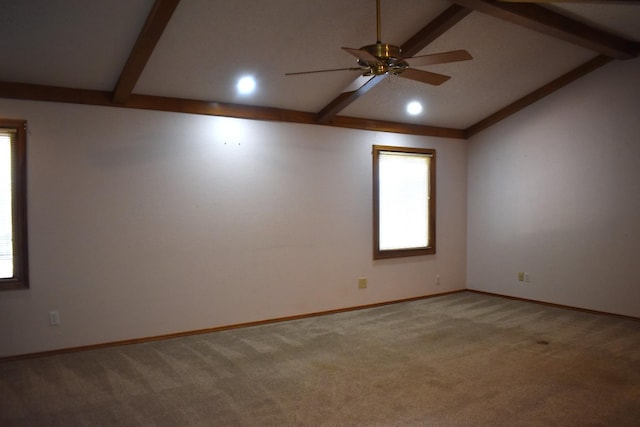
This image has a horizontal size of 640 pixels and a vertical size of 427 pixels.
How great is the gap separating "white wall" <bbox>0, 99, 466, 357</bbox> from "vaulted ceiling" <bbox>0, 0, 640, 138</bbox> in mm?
247

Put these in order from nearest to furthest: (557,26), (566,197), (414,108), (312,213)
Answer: (557,26) < (312,213) < (566,197) < (414,108)

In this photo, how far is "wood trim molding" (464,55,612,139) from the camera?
16.0 feet

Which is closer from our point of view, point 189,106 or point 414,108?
point 189,106

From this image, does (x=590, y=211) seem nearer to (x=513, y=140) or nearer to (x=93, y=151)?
(x=513, y=140)

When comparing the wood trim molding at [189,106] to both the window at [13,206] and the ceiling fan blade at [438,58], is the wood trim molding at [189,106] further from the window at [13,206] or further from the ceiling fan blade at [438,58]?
the ceiling fan blade at [438,58]

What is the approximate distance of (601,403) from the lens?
2.72 meters

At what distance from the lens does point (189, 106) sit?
171 inches

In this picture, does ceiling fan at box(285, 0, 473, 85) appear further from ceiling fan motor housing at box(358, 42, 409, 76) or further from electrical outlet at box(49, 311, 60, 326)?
electrical outlet at box(49, 311, 60, 326)

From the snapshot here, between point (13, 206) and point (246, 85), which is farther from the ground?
point (246, 85)

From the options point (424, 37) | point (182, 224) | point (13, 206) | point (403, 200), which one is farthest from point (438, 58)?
point (13, 206)

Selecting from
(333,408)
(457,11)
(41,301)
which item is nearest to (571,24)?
(457,11)

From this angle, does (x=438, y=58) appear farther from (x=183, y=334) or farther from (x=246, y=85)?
(x=183, y=334)

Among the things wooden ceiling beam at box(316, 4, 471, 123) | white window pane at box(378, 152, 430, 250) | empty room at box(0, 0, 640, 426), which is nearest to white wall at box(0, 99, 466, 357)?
empty room at box(0, 0, 640, 426)

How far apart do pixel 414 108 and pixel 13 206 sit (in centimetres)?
427
